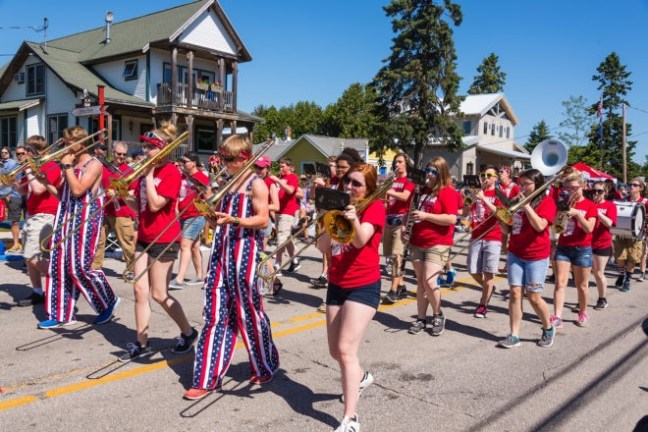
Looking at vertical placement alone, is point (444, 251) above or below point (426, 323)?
above

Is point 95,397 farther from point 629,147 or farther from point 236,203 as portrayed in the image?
point 629,147

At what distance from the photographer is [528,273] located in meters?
5.65

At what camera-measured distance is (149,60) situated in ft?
87.7

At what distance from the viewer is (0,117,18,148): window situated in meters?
30.0

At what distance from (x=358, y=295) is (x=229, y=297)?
110cm

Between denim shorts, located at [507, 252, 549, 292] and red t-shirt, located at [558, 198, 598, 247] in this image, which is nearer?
denim shorts, located at [507, 252, 549, 292]

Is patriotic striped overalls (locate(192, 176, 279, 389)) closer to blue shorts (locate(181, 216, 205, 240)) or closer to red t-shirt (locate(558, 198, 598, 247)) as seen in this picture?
blue shorts (locate(181, 216, 205, 240))

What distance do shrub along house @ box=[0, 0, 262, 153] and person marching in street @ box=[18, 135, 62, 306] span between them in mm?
19738

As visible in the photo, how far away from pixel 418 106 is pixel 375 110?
291cm

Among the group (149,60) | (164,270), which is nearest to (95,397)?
(164,270)

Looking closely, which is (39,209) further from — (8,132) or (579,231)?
(8,132)

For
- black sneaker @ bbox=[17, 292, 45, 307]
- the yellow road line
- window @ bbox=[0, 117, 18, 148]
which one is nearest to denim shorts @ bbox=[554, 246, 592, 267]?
the yellow road line

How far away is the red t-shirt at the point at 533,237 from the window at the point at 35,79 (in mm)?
29024

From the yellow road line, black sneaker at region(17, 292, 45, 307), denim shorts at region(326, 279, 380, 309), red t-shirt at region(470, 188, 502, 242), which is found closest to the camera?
denim shorts at region(326, 279, 380, 309)
